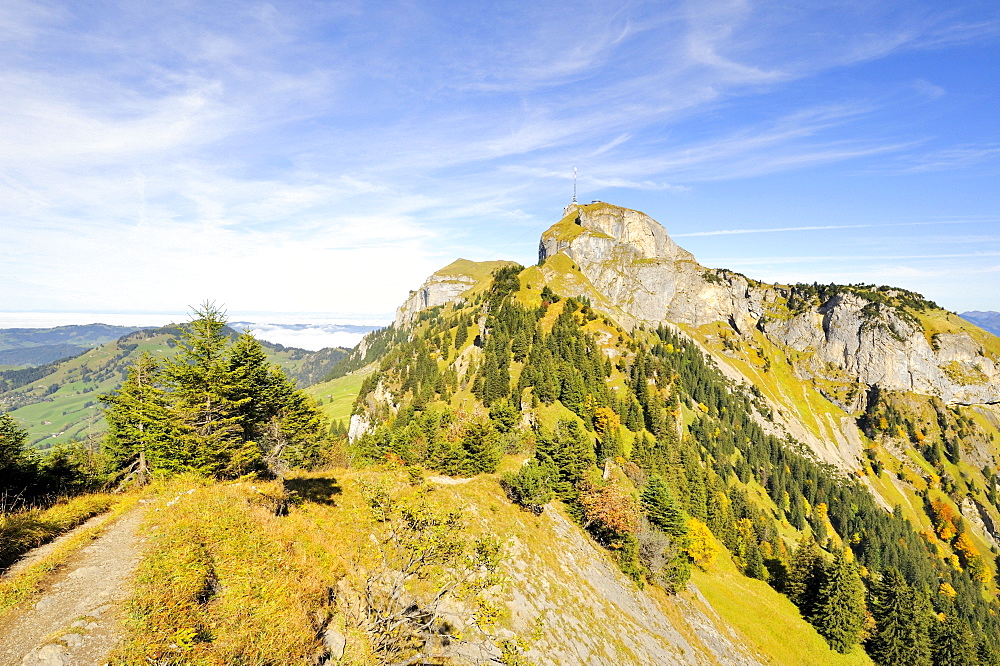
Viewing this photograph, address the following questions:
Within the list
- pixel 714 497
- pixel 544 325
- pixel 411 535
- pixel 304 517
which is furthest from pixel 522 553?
pixel 544 325

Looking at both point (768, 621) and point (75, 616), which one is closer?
point (75, 616)

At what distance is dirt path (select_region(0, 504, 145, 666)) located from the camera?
11.4 meters

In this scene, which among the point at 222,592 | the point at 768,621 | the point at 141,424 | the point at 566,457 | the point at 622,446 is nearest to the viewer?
the point at 222,592

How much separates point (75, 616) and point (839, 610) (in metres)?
93.2

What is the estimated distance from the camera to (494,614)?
47.1 ft

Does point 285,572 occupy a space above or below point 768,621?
above

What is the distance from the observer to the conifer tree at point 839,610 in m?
65.7

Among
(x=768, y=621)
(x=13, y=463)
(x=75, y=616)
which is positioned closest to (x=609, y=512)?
(x=768, y=621)

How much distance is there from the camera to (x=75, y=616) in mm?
12977

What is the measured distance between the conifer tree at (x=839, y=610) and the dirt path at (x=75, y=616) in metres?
91.4

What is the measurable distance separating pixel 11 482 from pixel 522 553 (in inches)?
1503

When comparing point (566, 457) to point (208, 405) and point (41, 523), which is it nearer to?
point (208, 405)

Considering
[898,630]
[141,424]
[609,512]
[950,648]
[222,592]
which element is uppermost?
[141,424]

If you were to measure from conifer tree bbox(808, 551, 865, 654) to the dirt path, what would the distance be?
300ft
